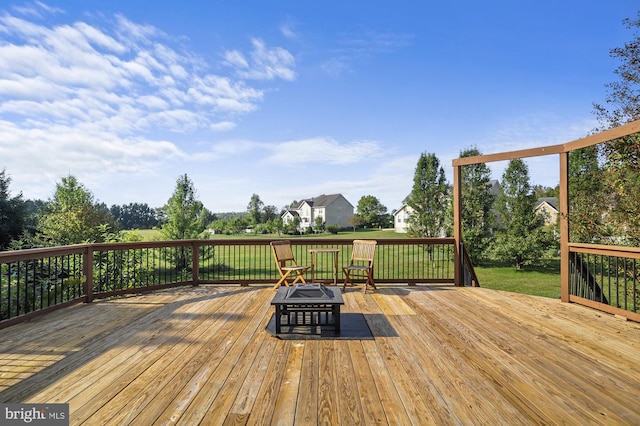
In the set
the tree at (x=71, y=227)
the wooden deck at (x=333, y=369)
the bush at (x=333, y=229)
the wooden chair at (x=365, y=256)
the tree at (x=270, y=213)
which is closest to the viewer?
the wooden deck at (x=333, y=369)

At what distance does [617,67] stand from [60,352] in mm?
11110

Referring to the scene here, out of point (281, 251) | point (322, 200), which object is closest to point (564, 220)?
point (281, 251)

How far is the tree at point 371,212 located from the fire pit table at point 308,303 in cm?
4139

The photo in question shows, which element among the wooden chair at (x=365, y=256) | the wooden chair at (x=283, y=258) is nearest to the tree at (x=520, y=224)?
the wooden chair at (x=365, y=256)

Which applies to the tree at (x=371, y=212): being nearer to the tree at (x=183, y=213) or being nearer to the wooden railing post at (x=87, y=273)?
the tree at (x=183, y=213)

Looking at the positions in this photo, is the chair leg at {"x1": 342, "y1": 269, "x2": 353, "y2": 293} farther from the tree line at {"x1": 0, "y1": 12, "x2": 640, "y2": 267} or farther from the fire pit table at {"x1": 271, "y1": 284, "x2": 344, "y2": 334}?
the tree line at {"x1": 0, "y1": 12, "x2": 640, "y2": 267}

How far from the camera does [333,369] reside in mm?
2439

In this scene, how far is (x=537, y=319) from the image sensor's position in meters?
3.87

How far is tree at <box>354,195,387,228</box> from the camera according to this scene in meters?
45.3

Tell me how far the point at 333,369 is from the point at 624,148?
7.28 m

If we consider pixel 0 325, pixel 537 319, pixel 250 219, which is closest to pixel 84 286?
pixel 0 325

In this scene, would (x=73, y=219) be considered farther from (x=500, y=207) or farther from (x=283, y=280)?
(x=500, y=207)

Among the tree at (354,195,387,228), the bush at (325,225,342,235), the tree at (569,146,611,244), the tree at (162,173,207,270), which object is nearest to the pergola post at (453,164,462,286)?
the tree at (569,146,611,244)

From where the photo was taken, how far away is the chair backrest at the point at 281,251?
5660mm
